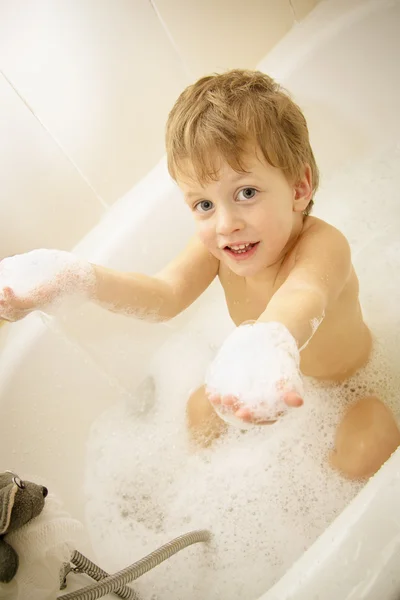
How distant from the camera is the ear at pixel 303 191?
0.87 metres

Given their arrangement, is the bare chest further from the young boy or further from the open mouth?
the open mouth

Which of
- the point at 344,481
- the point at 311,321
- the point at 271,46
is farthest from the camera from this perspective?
the point at 271,46

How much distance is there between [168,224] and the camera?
133 centimetres

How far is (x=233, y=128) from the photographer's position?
0.77m

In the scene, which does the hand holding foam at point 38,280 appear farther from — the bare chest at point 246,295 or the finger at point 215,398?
the finger at point 215,398

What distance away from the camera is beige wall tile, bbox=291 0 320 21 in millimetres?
1529

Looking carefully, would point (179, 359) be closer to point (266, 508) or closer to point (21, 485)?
point (266, 508)

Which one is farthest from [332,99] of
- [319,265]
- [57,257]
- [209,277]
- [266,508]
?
[266,508]

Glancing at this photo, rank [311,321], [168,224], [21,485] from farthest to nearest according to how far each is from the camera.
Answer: [168,224] < [311,321] < [21,485]

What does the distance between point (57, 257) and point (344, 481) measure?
2.16ft

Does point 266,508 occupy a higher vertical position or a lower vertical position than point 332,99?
lower

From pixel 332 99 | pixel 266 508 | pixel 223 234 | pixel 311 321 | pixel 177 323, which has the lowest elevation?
pixel 266 508

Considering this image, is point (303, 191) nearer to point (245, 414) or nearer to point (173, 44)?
point (245, 414)

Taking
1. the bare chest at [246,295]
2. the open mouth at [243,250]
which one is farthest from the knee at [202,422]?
the open mouth at [243,250]
